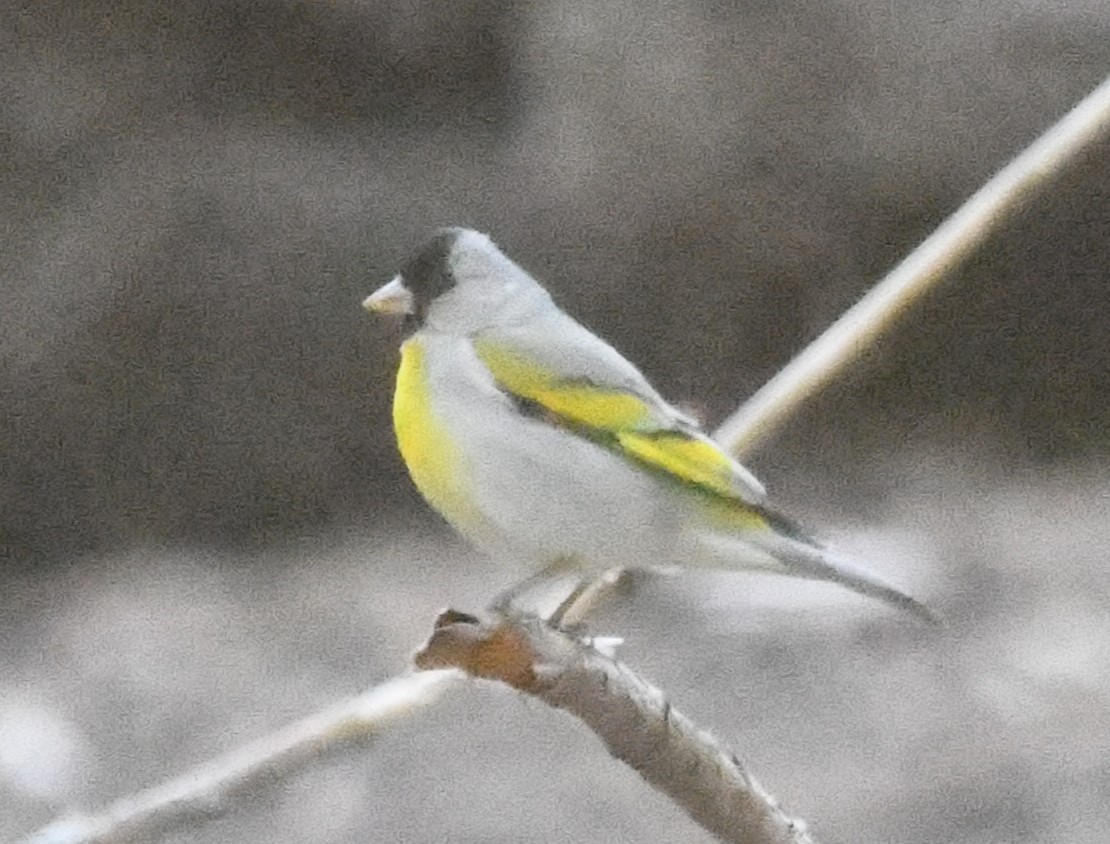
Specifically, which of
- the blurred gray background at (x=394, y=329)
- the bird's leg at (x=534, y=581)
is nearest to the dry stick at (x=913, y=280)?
the bird's leg at (x=534, y=581)

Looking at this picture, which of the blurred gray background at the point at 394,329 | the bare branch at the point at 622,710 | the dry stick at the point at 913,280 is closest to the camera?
the bare branch at the point at 622,710

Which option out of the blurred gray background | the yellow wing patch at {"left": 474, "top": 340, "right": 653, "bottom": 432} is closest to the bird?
the yellow wing patch at {"left": 474, "top": 340, "right": 653, "bottom": 432}

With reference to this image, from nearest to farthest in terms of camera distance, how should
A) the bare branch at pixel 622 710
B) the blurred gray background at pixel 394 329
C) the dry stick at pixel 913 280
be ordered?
the bare branch at pixel 622 710 < the dry stick at pixel 913 280 < the blurred gray background at pixel 394 329

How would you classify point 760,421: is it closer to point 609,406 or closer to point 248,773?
point 609,406

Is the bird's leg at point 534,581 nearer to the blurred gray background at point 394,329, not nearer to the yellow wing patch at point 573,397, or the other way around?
the yellow wing patch at point 573,397

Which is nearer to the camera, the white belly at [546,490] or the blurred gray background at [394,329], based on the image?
the white belly at [546,490]

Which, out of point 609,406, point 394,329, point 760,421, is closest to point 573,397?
point 609,406
